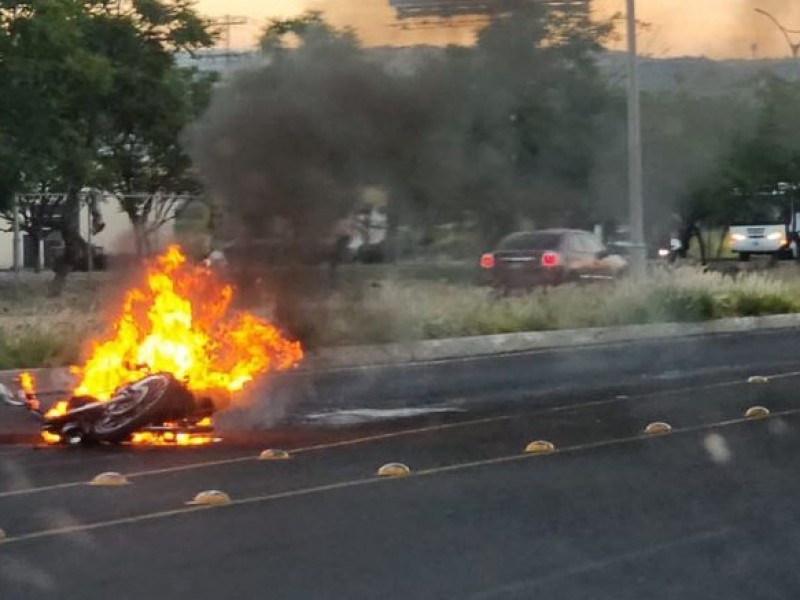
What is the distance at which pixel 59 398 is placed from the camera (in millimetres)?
14828

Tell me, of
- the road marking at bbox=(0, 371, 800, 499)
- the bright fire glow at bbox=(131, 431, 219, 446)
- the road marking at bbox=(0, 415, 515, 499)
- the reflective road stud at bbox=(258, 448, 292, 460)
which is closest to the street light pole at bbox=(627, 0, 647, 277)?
the road marking at bbox=(0, 371, 800, 499)

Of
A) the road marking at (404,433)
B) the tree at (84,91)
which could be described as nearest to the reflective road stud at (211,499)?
the road marking at (404,433)

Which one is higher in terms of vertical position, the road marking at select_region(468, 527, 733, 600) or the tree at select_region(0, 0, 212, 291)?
the tree at select_region(0, 0, 212, 291)

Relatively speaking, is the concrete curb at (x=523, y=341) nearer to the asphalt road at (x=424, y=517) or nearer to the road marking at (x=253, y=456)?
the road marking at (x=253, y=456)

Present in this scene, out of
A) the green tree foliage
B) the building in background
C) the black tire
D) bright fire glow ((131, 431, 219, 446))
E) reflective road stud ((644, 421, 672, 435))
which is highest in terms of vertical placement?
the building in background

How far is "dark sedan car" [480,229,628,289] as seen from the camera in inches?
878

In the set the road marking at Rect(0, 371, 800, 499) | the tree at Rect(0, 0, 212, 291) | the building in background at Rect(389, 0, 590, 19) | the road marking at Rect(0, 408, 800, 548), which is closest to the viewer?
the road marking at Rect(0, 408, 800, 548)

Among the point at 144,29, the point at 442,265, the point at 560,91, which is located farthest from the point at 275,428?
the point at 144,29

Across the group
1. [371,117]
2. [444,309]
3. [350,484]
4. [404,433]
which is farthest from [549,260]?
[350,484]

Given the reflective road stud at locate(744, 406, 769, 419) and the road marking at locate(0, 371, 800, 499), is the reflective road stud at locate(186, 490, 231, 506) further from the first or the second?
the reflective road stud at locate(744, 406, 769, 419)

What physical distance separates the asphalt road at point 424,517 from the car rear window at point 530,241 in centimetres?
855

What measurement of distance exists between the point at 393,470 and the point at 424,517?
1598mm

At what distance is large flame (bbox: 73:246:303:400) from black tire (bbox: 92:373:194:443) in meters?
0.53

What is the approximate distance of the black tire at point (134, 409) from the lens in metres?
11.4
